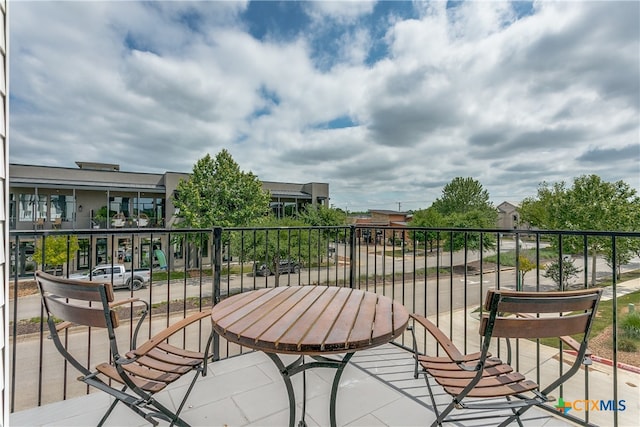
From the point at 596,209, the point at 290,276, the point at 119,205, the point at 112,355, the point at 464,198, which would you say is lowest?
the point at 290,276

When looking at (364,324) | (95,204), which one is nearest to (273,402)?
(364,324)

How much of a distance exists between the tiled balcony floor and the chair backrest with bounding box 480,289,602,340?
36.6 inches

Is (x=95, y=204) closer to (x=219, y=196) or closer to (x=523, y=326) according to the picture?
(x=219, y=196)

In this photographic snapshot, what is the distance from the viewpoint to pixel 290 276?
10539 millimetres

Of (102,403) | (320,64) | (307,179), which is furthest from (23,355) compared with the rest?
(307,179)

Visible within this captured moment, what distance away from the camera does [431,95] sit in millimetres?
8180

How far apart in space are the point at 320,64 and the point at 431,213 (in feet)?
67.5

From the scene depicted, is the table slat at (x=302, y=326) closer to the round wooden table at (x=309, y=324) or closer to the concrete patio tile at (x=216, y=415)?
the round wooden table at (x=309, y=324)

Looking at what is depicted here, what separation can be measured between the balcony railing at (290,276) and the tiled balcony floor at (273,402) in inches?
7.3

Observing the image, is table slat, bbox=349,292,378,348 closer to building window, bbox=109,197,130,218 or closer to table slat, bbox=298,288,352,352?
table slat, bbox=298,288,352,352

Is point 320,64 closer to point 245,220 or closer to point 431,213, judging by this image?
point 245,220

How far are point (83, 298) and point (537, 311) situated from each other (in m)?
1.87

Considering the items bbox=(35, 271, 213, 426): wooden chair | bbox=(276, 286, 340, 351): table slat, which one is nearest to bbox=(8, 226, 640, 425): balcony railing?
bbox=(35, 271, 213, 426): wooden chair

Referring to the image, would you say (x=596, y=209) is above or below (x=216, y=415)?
above
